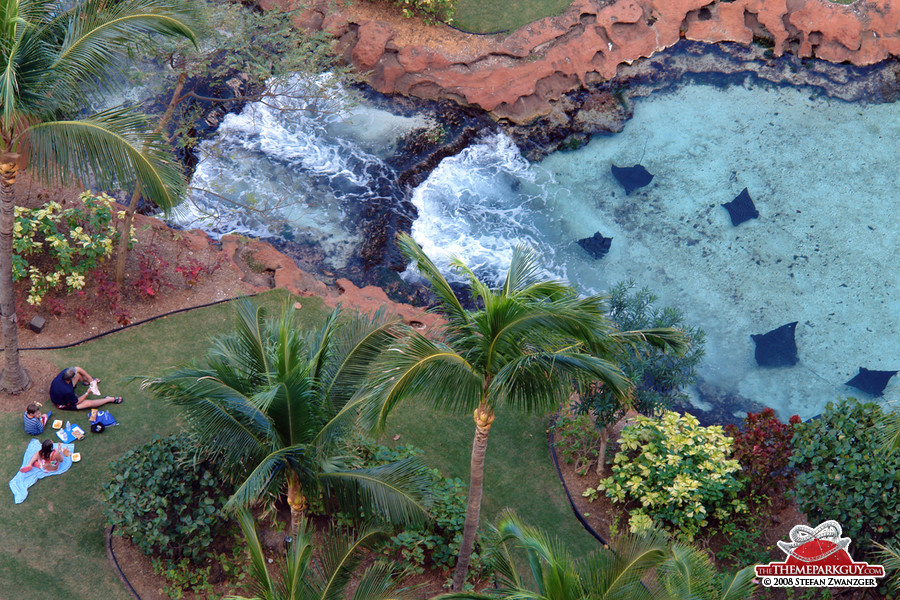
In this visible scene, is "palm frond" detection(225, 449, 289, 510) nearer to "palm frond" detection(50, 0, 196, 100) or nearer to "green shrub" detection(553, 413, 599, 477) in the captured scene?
"palm frond" detection(50, 0, 196, 100)

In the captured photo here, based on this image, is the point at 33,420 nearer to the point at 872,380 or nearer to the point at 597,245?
the point at 597,245

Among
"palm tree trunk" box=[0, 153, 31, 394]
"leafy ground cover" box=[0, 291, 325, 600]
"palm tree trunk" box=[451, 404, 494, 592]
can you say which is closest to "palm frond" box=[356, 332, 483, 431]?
"palm tree trunk" box=[451, 404, 494, 592]

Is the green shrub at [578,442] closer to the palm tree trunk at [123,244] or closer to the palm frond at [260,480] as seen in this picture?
the palm frond at [260,480]

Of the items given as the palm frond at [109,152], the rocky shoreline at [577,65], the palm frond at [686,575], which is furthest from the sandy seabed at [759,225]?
the palm frond at [109,152]

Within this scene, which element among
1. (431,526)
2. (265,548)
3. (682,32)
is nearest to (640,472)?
(431,526)

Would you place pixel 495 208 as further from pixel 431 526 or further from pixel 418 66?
pixel 431 526
